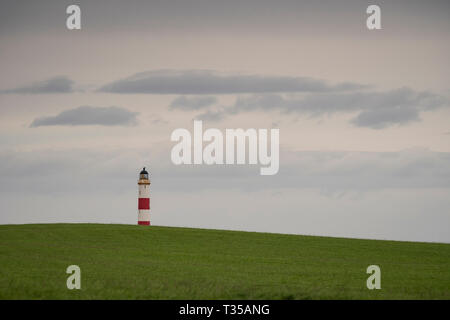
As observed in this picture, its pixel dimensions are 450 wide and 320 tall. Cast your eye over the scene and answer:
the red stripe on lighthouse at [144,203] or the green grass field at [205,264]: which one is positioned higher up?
the red stripe on lighthouse at [144,203]

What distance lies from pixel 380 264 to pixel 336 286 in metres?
11.7

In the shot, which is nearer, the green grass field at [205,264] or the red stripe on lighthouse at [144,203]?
the green grass field at [205,264]

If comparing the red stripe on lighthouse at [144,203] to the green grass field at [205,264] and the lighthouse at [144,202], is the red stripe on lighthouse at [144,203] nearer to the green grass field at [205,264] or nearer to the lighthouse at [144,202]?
the lighthouse at [144,202]

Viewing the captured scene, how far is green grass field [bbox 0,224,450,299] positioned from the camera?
25.8 meters

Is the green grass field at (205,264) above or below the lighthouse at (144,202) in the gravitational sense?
below

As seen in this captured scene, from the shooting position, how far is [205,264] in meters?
36.5

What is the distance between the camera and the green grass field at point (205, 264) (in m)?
25.8

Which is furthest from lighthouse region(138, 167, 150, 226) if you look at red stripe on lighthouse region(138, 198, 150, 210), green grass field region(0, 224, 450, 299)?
green grass field region(0, 224, 450, 299)

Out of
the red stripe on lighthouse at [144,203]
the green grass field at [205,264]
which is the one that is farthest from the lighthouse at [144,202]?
the green grass field at [205,264]

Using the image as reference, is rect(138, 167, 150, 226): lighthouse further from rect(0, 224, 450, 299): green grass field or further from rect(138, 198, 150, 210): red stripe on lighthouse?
rect(0, 224, 450, 299): green grass field

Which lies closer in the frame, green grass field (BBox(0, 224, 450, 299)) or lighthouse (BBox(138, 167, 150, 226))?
green grass field (BBox(0, 224, 450, 299))

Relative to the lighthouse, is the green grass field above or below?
below
